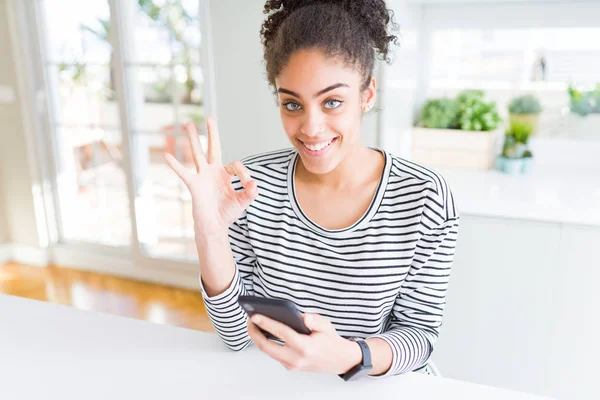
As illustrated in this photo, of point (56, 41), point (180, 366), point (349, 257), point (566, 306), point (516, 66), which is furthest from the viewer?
Result: point (56, 41)

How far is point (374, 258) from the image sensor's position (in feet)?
3.53

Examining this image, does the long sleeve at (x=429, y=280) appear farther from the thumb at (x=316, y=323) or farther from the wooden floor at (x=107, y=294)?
the wooden floor at (x=107, y=294)

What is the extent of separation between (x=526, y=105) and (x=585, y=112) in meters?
0.23

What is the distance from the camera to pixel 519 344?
1.82 m

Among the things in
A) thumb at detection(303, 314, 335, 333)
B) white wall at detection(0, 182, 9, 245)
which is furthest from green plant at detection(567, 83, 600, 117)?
white wall at detection(0, 182, 9, 245)

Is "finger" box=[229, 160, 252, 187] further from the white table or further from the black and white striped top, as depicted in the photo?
the white table

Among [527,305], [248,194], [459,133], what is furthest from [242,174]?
[459,133]

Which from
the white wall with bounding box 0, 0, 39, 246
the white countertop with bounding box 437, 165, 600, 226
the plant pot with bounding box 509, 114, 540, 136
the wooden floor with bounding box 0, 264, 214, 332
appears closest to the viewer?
the white countertop with bounding box 437, 165, 600, 226

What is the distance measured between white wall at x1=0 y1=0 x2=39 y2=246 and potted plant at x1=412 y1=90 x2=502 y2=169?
7.67 feet

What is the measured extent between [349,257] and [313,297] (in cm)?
12

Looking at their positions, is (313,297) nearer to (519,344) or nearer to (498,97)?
(519,344)

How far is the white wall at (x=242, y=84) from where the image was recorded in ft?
7.50

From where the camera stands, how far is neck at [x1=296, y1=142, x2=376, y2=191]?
1159mm

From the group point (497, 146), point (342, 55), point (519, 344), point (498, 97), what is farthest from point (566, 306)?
point (342, 55)
